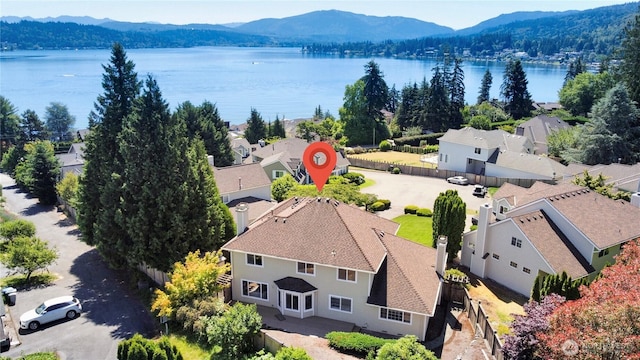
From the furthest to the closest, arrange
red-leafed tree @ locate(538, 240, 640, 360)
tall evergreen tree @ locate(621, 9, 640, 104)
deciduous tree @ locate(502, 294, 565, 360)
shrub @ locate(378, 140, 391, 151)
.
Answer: shrub @ locate(378, 140, 391, 151), tall evergreen tree @ locate(621, 9, 640, 104), deciduous tree @ locate(502, 294, 565, 360), red-leafed tree @ locate(538, 240, 640, 360)

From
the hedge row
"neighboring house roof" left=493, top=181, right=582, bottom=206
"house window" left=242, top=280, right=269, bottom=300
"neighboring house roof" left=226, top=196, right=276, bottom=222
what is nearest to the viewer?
"house window" left=242, top=280, right=269, bottom=300

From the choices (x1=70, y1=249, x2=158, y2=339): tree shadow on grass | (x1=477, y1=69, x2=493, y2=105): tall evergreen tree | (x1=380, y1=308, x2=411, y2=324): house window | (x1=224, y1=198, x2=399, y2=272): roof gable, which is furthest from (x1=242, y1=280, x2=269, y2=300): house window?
(x1=477, y1=69, x2=493, y2=105): tall evergreen tree

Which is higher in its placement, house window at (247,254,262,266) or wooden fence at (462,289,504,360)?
house window at (247,254,262,266)

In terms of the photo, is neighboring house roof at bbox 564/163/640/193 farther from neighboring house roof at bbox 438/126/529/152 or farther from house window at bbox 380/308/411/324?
house window at bbox 380/308/411/324

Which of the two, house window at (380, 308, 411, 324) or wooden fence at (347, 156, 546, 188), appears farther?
wooden fence at (347, 156, 546, 188)

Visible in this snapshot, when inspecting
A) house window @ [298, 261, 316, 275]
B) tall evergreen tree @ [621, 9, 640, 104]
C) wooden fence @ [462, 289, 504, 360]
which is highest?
tall evergreen tree @ [621, 9, 640, 104]

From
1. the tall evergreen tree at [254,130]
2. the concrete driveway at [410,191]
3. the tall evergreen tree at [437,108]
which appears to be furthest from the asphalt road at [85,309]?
the tall evergreen tree at [437,108]

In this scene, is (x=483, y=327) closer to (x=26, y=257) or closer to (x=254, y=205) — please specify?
(x=254, y=205)
